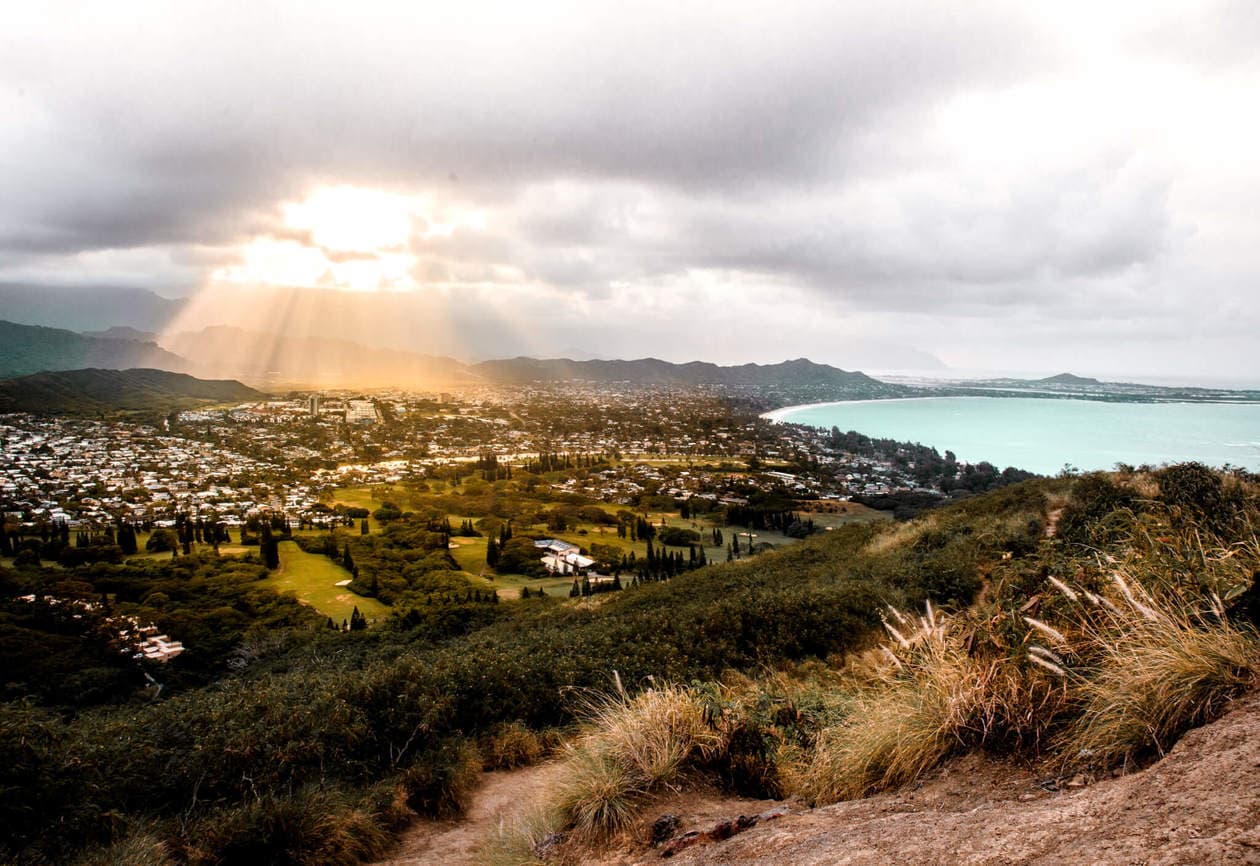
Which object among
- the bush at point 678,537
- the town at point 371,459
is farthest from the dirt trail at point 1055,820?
the town at point 371,459

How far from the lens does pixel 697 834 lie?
351 cm

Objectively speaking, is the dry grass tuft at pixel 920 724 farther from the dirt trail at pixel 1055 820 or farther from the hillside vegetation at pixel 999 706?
the dirt trail at pixel 1055 820

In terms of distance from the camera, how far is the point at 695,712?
4.68m

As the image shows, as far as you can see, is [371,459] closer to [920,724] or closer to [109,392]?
[109,392]

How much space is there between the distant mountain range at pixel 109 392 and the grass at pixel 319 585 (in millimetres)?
83320

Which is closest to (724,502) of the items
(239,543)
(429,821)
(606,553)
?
(606,553)

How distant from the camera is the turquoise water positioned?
174 ft

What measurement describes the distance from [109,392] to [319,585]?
12958 centimetres

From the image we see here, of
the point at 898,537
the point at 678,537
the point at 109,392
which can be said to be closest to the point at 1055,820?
the point at 898,537

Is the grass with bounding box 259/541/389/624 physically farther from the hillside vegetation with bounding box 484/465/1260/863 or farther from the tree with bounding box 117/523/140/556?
the hillside vegetation with bounding box 484/465/1260/863

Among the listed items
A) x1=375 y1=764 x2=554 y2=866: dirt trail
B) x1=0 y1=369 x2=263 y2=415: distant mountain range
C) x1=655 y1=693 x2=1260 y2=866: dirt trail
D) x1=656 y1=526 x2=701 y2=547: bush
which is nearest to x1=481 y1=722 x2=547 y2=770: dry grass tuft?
x1=375 y1=764 x2=554 y2=866: dirt trail

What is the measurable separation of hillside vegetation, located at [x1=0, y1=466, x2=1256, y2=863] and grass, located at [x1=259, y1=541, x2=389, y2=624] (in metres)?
22.5

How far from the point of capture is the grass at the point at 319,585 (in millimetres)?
31109

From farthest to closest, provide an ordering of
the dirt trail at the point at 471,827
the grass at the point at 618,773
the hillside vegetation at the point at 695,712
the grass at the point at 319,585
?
1. the grass at the point at 319,585
2. the dirt trail at the point at 471,827
3. the grass at the point at 618,773
4. the hillside vegetation at the point at 695,712
